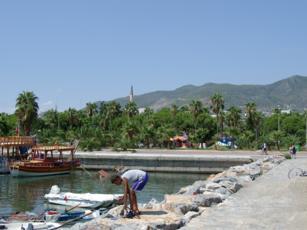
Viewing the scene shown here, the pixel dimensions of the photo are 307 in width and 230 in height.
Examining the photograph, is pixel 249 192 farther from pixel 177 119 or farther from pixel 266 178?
pixel 177 119

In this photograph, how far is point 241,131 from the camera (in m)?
84.6

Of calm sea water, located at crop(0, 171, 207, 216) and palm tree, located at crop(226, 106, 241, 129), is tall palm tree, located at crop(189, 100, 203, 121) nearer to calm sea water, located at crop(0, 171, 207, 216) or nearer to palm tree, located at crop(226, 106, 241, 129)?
palm tree, located at crop(226, 106, 241, 129)

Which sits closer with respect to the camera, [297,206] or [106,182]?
[297,206]

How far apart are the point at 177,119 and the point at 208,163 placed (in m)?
46.2

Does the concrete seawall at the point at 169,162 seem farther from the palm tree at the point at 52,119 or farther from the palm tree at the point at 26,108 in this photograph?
the palm tree at the point at 52,119

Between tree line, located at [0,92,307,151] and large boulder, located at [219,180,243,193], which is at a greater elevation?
tree line, located at [0,92,307,151]

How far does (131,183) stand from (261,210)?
4.04 meters

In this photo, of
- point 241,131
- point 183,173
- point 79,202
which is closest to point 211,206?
point 79,202

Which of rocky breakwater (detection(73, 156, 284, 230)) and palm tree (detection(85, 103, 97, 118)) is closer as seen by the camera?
rocky breakwater (detection(73, 156, 284, 230))

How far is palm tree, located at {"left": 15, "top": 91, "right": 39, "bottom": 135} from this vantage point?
75.7 meters

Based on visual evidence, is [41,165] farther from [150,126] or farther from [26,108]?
[150,126]

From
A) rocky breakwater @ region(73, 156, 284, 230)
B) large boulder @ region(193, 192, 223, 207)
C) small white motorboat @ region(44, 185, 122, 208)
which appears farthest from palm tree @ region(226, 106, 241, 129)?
large boulder @ region(193, 192, 223, 207)

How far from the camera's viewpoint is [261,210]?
14.8 meters

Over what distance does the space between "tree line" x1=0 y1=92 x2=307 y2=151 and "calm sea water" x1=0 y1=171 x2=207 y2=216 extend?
47.9 ft
